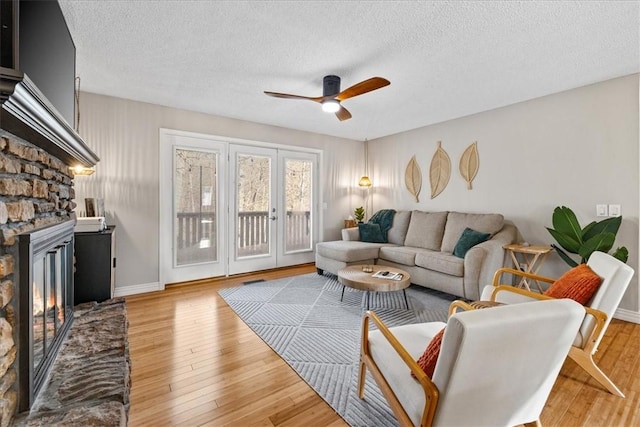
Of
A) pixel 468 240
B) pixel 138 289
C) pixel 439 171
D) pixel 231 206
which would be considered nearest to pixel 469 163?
pixel 439 171

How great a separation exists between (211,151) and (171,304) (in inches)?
83.7

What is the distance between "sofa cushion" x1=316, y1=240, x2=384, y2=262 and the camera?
416cm

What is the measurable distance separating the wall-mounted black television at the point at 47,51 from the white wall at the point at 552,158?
4.50 metres

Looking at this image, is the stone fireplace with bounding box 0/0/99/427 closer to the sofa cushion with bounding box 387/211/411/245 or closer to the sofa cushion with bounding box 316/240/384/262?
the sofa cushion with bounding box 316/240/384/262

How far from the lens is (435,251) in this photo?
4.14 meters

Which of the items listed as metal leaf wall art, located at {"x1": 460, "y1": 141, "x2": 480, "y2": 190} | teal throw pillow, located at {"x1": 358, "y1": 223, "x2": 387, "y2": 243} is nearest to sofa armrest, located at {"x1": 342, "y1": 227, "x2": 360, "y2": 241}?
teal throw pillow, located at {"x1": 358, "y1": 223, "x2": 387, "y2": 243}

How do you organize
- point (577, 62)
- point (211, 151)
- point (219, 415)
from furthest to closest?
point (211, 151) < point (577, 62) < point (219, 415)

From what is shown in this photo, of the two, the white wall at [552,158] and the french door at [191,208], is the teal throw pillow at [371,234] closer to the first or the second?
the white wall at [552,158]

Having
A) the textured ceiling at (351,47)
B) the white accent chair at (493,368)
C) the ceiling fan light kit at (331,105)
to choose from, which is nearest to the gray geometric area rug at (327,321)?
the white accent chair at (493,368)

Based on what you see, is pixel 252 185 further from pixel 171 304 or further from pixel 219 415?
pixel 219 415

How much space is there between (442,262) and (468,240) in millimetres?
422

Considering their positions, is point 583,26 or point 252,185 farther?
point 252,185

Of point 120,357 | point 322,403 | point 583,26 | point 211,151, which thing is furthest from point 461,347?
point 211,151

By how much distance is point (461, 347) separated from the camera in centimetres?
98
